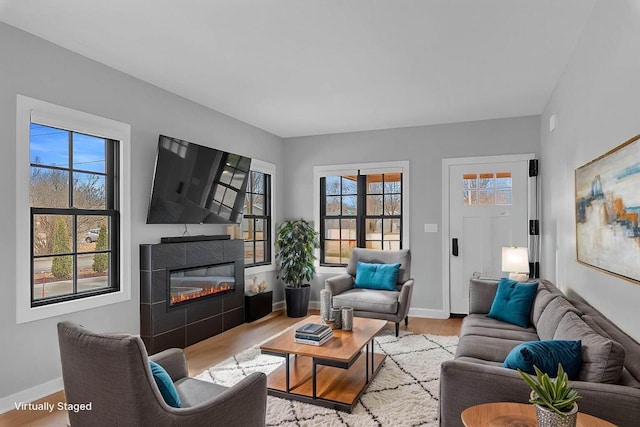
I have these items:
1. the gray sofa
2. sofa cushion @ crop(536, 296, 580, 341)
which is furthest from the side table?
sofa cushion @ crop(536, 296, 580, 341)

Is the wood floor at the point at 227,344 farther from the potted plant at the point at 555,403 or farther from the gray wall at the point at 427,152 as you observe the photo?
the potted plant at the point at 555,403

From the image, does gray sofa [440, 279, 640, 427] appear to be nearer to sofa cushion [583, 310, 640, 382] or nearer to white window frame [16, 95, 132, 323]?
sofa cushion [583, 310, 640, 382]

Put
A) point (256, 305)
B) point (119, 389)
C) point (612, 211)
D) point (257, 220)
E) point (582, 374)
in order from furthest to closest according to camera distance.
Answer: point (257, 220) → point (256, 305) → point (612, 211) → point (582, 374) → point (119, 389)

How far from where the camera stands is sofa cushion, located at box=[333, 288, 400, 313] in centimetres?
448

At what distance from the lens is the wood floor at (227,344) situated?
269 cm

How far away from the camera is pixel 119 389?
1.53 meters

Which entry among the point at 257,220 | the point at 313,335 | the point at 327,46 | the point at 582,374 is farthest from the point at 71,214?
the point at 582,374

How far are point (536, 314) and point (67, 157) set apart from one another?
3830 millimetres

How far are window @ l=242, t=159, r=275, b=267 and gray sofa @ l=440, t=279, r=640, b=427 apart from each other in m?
3.51

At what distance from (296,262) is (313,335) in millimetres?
2635

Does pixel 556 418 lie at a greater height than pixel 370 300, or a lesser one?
greater

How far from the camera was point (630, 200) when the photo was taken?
1945mm

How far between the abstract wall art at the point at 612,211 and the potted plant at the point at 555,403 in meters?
0.82

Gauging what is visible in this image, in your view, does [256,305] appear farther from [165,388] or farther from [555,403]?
[555,403]
